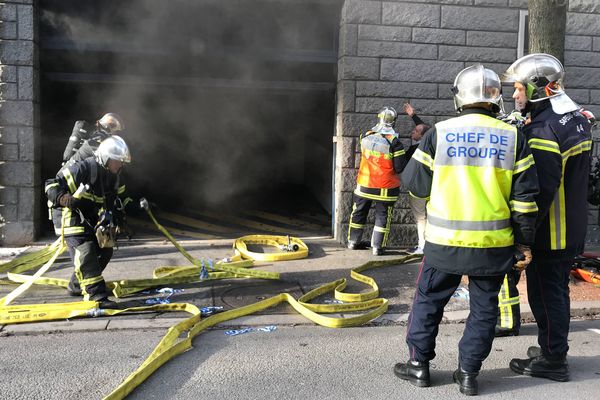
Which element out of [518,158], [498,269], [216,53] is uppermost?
[216,53]

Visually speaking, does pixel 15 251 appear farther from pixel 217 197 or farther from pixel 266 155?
pixel 266 155

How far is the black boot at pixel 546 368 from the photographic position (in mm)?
3578

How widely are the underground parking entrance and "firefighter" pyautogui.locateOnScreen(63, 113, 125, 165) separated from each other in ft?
6.25

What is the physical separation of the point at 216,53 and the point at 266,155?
4.51 metres

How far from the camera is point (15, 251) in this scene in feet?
22.4

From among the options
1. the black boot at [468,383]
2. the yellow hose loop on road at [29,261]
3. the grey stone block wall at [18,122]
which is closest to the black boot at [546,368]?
the black boot at [468,383]

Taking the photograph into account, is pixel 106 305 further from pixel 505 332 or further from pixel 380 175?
pixel 380 175

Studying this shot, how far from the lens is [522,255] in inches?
129

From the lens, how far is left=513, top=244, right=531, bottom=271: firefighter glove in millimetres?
3287

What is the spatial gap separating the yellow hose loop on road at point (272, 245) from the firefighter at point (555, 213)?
3.48m

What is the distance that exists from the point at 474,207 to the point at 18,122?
601cm

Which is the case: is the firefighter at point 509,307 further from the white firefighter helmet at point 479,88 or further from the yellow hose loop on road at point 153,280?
the yellow hose loop on road at point 153,280

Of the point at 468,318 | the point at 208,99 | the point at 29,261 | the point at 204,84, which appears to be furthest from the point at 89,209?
the point at 208,99

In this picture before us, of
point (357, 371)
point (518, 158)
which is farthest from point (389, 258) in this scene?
point (518, 158)
